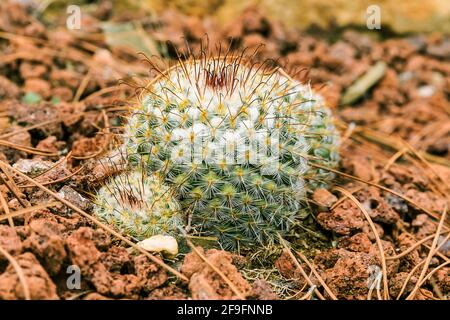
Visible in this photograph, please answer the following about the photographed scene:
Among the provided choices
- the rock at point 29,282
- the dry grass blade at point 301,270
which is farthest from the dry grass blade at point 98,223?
the dry grass blade at point 301,270

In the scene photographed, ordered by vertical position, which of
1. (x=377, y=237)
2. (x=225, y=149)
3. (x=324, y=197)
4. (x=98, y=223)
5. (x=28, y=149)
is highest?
(x=225, y=149)

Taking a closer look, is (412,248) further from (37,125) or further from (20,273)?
(37,125)

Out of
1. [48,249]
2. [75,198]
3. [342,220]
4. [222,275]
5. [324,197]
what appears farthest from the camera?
[324,197]

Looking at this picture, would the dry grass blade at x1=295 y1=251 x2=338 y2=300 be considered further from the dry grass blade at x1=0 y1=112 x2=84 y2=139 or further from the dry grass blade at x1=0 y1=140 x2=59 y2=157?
the dry grass blade at x1=0 y1=112 x2=84 y2=139

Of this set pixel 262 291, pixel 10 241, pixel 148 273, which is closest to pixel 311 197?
pixel 262 291

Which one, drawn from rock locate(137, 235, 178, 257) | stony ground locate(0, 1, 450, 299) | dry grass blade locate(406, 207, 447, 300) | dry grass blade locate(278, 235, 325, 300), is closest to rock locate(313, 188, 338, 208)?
stony ground locate(0, 1, 450, 299)

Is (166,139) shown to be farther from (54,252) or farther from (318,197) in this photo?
(318,197)

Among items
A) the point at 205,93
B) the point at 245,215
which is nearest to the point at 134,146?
the point at 205,93
